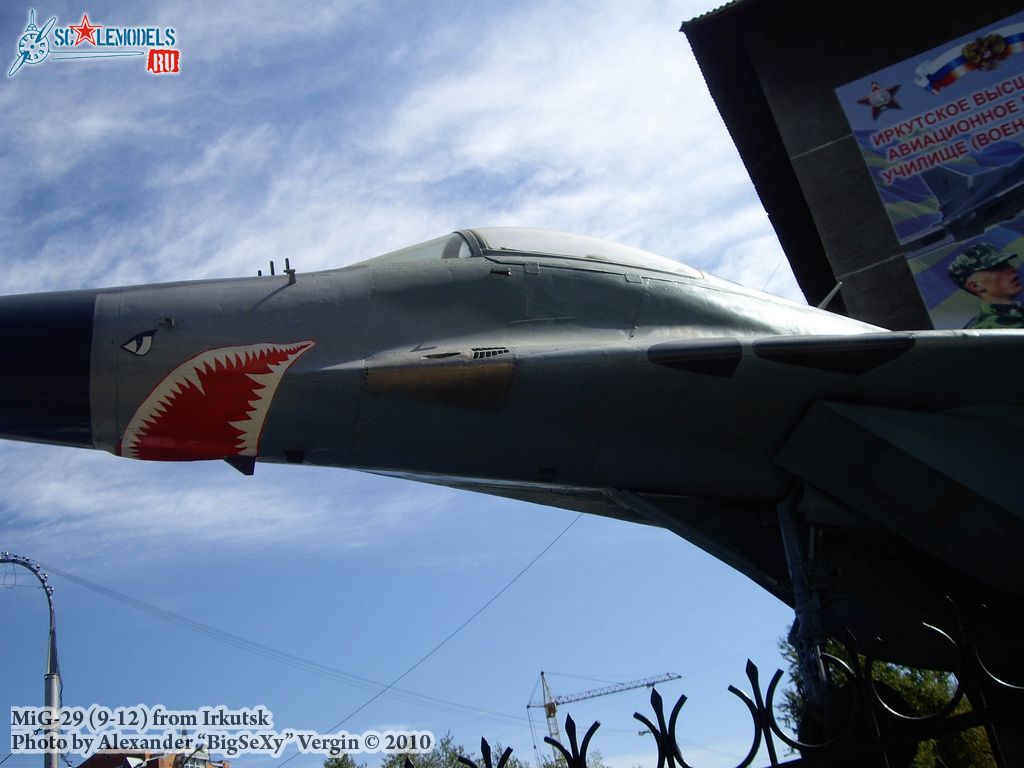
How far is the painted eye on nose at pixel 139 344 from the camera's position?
17.7 feet

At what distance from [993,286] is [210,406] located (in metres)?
19.3

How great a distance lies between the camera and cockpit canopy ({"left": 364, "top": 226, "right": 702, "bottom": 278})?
6.64 m

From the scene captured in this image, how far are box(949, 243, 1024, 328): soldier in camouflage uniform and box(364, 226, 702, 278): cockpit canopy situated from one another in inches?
622

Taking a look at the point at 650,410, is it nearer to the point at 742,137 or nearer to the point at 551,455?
the point at 551,455

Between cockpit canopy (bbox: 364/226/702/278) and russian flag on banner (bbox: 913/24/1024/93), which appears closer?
cockpit canopy (bbox: 364/226/702/278)

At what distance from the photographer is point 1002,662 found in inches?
283

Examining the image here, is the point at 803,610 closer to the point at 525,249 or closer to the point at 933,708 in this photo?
the point at 525,249

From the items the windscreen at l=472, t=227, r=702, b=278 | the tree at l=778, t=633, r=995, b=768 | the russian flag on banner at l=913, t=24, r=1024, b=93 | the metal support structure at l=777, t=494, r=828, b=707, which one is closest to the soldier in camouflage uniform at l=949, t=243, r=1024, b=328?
the russian flag on banner at l=913, t=24, r=1024, b=93

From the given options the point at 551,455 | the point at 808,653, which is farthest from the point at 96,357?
the point at 808,653

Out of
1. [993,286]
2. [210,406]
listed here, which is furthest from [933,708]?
[210,406]

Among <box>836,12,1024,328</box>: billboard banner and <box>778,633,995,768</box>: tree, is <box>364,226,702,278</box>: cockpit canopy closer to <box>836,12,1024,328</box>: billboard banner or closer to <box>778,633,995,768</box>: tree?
<box>778,633,995,768</box>: tree

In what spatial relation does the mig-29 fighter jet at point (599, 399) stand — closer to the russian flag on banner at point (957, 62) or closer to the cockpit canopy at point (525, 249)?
the cockpit canopy at point (525, 249)

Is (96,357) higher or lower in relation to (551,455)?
higher

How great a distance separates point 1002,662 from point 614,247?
4424 millimetres
